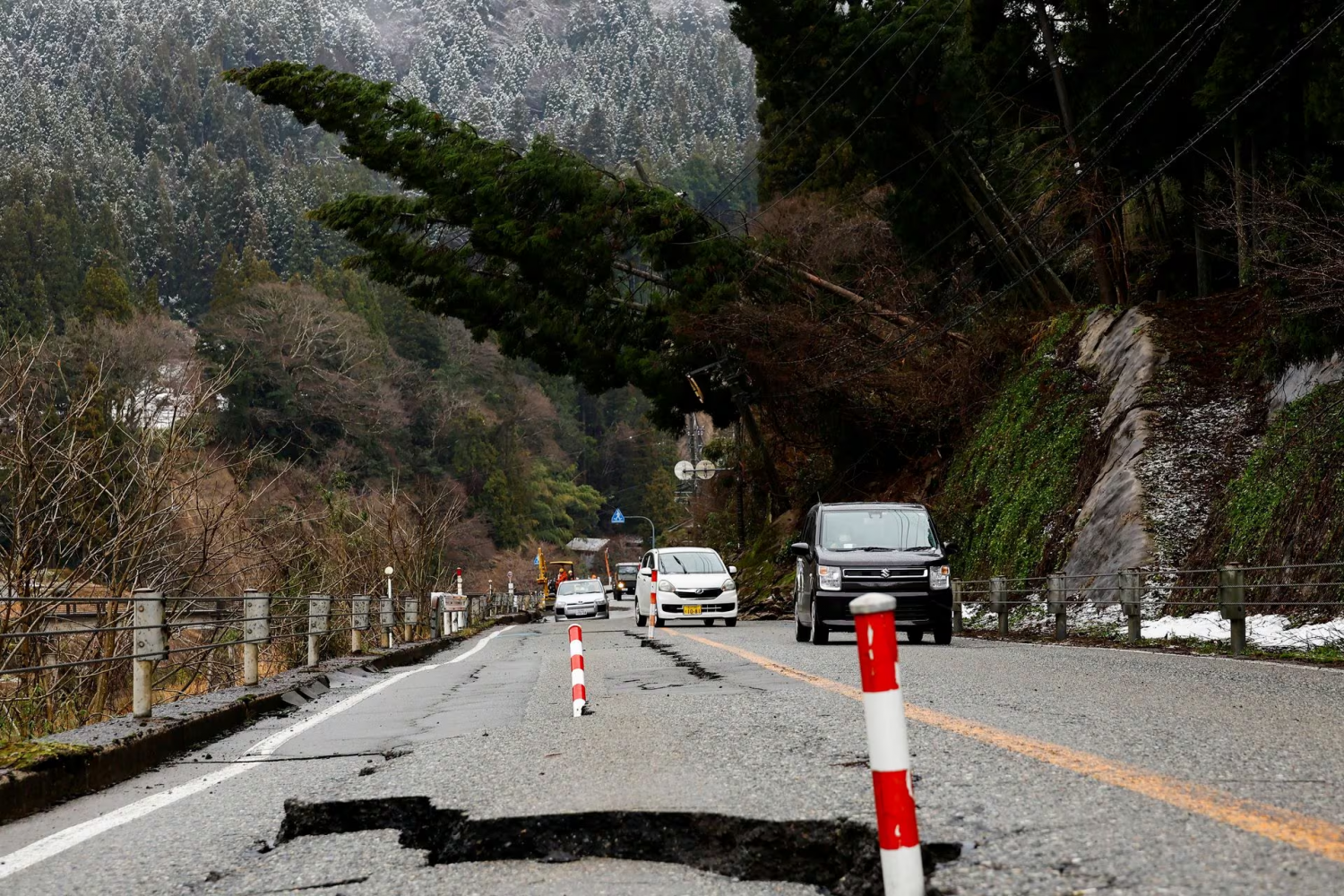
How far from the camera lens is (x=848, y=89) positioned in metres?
28.1

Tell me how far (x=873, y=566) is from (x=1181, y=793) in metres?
12.4

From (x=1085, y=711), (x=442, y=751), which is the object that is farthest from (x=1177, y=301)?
(x=442, y=751)

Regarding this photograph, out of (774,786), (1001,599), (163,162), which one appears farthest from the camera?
(163,162)

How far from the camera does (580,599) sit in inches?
1809

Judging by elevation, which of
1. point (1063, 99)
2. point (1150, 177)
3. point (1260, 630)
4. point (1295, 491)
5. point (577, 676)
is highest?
point (1063, 99)

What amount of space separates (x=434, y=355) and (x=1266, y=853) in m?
91.6

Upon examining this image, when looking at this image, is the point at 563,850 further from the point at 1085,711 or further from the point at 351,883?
the point at 1085,711

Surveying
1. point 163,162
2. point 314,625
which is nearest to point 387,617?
point 314,625

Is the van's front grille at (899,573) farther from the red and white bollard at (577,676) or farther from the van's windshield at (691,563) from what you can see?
the van's windshield at (691,563)

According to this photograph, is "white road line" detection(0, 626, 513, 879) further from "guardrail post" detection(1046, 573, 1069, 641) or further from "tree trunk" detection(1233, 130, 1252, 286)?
"tree trunk" detection(1233, 130, 1252, 286)

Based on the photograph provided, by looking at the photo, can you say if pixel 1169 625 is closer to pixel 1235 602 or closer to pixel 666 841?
pixel 1235 602

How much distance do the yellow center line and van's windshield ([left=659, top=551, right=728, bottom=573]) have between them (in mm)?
20762

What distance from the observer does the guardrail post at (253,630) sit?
13.0 m

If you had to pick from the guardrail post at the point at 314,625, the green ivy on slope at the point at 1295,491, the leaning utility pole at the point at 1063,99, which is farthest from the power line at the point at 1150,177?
the guardrail post at the point at 314,625
